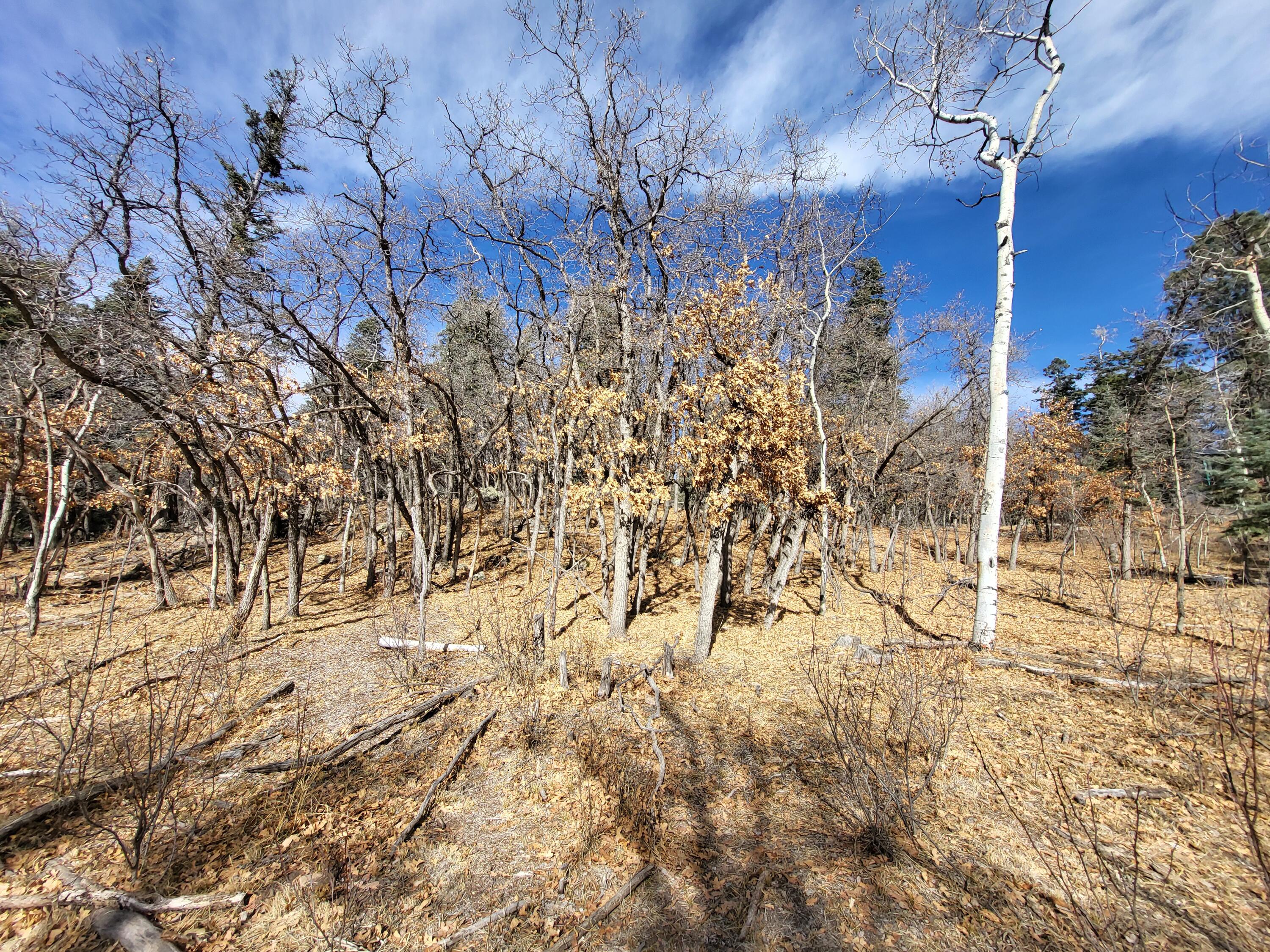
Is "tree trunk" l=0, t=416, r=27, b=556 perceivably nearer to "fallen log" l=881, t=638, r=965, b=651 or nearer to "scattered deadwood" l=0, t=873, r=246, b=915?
"scattered deadwood" l=0, t=873, r=246, b=915

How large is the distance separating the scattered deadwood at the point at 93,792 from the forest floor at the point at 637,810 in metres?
0.10

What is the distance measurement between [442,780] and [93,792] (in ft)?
9.69

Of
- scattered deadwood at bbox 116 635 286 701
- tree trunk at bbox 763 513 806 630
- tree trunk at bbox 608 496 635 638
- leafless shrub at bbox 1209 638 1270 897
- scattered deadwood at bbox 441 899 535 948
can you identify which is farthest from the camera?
tree trunk at bbox 763 513 806 630

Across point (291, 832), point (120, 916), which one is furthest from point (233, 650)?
point (120, 916)

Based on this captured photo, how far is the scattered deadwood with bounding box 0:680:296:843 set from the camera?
11.9 ft

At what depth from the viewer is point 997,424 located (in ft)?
23.8

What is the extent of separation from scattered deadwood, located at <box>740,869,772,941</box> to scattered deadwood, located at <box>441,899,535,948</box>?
5.09ft

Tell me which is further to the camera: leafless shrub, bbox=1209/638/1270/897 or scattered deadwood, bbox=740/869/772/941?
scattered deadwood, bbox=740/869/772/941

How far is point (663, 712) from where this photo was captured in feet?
21.2

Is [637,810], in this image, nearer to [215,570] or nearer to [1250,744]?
[1250,744]

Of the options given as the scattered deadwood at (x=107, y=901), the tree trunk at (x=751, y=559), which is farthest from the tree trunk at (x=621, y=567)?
the scattered deadwood at (x=107, y=901)

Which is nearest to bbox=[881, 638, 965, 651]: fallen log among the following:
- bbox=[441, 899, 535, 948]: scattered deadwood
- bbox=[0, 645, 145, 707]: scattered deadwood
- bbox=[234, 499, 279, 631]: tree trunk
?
bbox=[441, 899, 535, 948]: scattered deadwood

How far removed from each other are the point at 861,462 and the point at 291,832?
16.4m

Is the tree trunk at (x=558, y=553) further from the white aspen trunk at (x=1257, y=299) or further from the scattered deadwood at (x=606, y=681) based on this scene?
the white aspen trunk at (x=1257, y=299)
